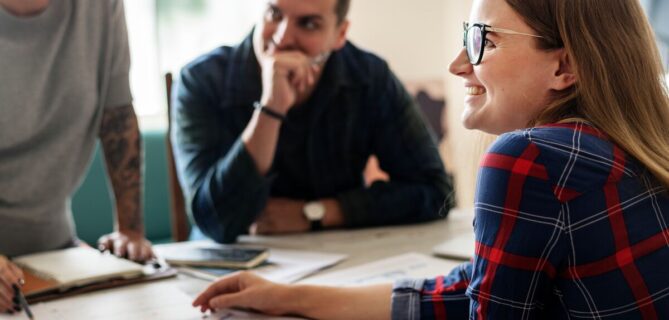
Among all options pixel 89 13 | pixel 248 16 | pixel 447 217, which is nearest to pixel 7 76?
pixel 89 13

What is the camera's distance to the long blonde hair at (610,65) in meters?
0.83

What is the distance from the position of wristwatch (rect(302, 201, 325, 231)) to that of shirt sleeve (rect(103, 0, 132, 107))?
0.50m

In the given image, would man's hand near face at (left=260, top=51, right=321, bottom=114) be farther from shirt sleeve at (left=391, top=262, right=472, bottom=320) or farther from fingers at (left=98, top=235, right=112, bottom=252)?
shirt sleeve at (left=391, top=262, right=472, bottom=320)

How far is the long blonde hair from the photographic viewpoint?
833 millimetres

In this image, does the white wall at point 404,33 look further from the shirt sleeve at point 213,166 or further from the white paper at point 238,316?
the white paper at point 238,316

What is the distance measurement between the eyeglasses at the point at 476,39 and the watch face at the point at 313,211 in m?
0.82

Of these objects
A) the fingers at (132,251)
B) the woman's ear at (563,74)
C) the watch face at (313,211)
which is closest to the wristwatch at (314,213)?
the watch face at (313,211)

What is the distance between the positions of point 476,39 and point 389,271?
53 centimetres

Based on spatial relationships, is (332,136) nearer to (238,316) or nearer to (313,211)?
(313,211)

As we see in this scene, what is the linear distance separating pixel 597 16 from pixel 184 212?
1479 millimetres

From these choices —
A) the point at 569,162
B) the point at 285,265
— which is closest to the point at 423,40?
the point at 285,265

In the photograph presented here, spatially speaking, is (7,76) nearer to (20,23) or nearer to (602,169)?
(20,23)

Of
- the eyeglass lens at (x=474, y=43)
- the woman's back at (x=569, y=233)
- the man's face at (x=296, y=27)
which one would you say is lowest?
the woman's back at (x=569, y=233)

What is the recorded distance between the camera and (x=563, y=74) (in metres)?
0.87
